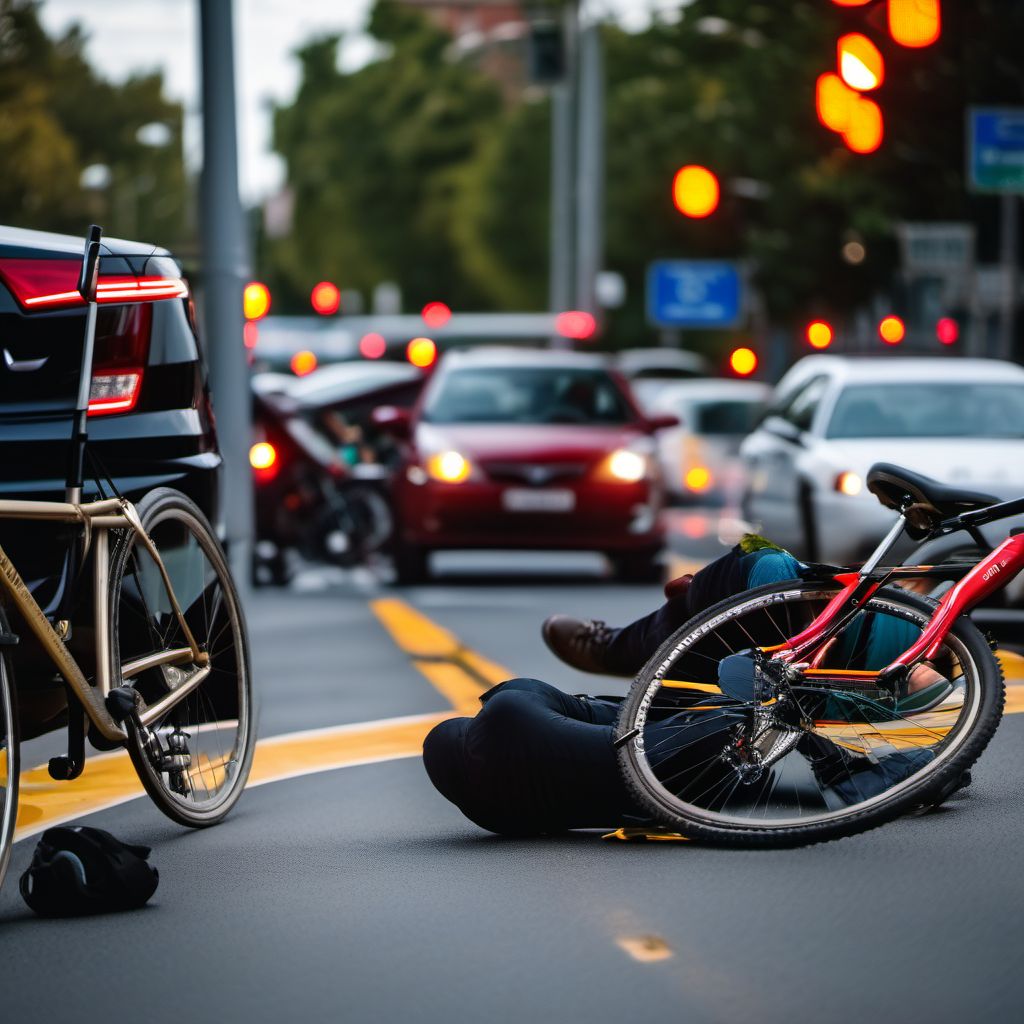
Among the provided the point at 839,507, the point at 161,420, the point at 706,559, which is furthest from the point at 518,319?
the point at 161,420

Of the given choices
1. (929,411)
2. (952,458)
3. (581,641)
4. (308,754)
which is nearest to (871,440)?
(929,411)

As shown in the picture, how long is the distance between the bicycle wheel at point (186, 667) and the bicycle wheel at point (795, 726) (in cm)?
119

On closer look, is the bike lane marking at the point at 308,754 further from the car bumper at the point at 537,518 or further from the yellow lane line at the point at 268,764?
the car bumper at the point at 537,518

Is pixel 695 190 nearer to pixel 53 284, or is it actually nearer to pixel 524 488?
pixel 524 488

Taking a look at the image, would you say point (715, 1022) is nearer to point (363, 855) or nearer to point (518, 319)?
point (363, 855)

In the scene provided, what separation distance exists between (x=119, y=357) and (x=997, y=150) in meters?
12.3

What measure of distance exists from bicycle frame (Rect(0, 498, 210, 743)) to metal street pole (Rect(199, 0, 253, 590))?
6.73 meters

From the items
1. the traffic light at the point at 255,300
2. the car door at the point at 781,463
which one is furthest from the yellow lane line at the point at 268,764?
the car door at the point at 781,463

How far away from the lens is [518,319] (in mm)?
52312

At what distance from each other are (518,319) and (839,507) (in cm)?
3828

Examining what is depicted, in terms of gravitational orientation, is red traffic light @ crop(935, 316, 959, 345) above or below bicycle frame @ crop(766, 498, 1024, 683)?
below

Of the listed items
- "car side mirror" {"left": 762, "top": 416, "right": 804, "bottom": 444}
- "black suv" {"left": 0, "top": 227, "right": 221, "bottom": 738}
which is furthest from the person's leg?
"car side mirror" {"left": 762, "top": 416, "right": 804, "bottom": 444}

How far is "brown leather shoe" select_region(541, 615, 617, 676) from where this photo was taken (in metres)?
7.59

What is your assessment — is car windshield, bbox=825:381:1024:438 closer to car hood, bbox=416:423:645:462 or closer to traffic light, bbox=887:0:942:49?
traffic light, bbox=887:0:942:49
